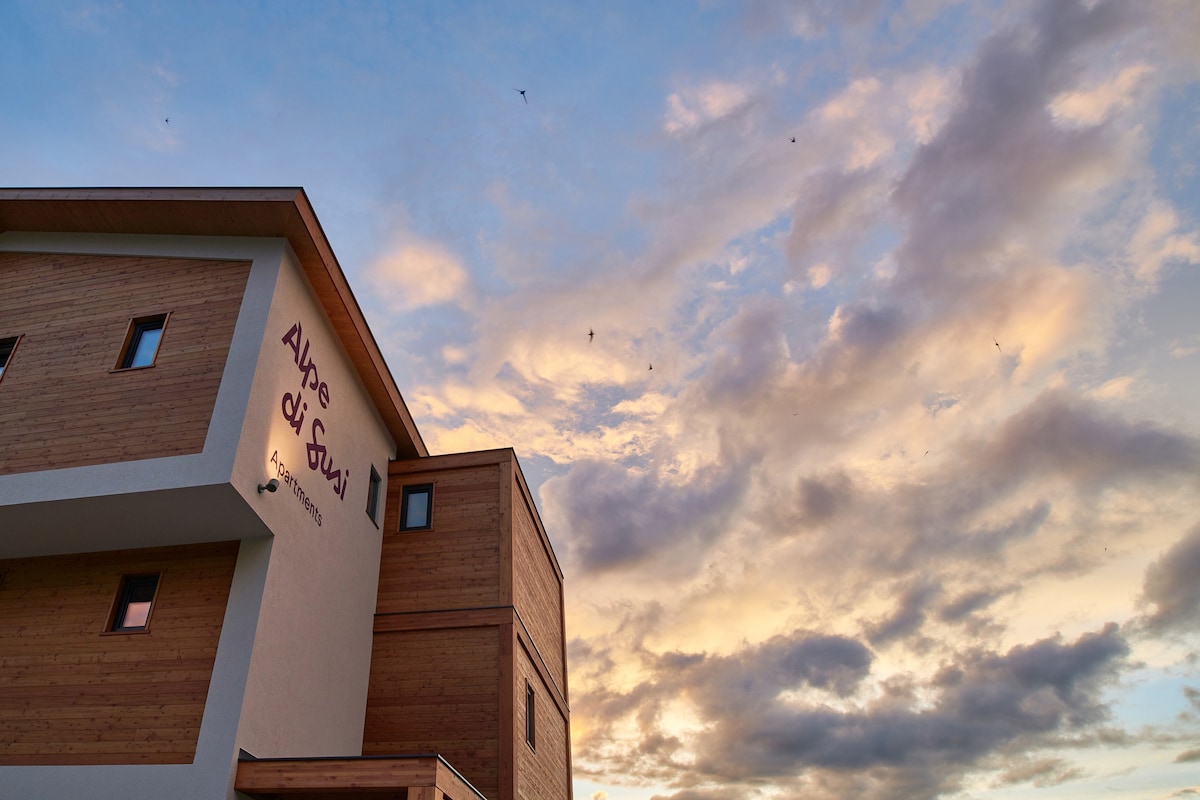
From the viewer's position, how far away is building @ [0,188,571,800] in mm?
8672

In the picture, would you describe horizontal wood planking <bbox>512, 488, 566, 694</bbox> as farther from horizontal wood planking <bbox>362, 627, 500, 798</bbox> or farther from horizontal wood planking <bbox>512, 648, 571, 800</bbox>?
horizontal wood planking <bbox>362, 627, 500, 798</bbox>

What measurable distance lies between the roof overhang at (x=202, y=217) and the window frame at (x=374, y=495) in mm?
3383

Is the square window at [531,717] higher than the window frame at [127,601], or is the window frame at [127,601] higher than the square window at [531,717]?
the window frame at [127,601]

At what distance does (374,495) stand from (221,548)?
5.00 m

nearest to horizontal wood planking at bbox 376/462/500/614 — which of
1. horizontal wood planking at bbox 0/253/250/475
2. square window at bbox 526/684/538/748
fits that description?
square window at bbox 526/684/538/748

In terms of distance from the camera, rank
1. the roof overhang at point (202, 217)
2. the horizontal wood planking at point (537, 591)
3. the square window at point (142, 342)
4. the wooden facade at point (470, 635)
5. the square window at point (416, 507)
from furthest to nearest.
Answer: the square window at point (416, 507)
the horizontal wood planking at point (537, 591)
the wooden facade at point (470, 635)
the roof overhang at point (202, 217)
the square window at point (142, 342)

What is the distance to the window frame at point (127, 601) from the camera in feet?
31.2

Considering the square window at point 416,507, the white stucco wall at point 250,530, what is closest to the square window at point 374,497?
the square window at point 416,507

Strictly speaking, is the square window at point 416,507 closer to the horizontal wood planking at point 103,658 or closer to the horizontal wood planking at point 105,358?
the horizontal wood planking at point 103,658

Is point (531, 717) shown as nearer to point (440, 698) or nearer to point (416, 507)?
point (440, 698)

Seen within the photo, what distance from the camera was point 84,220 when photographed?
40.0 ft

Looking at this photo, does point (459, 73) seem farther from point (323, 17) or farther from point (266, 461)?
point (266, 461)

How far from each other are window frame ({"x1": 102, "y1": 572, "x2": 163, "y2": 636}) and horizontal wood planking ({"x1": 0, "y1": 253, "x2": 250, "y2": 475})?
1972 millimetres

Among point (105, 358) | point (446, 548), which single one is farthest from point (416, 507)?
point (105, 358)
